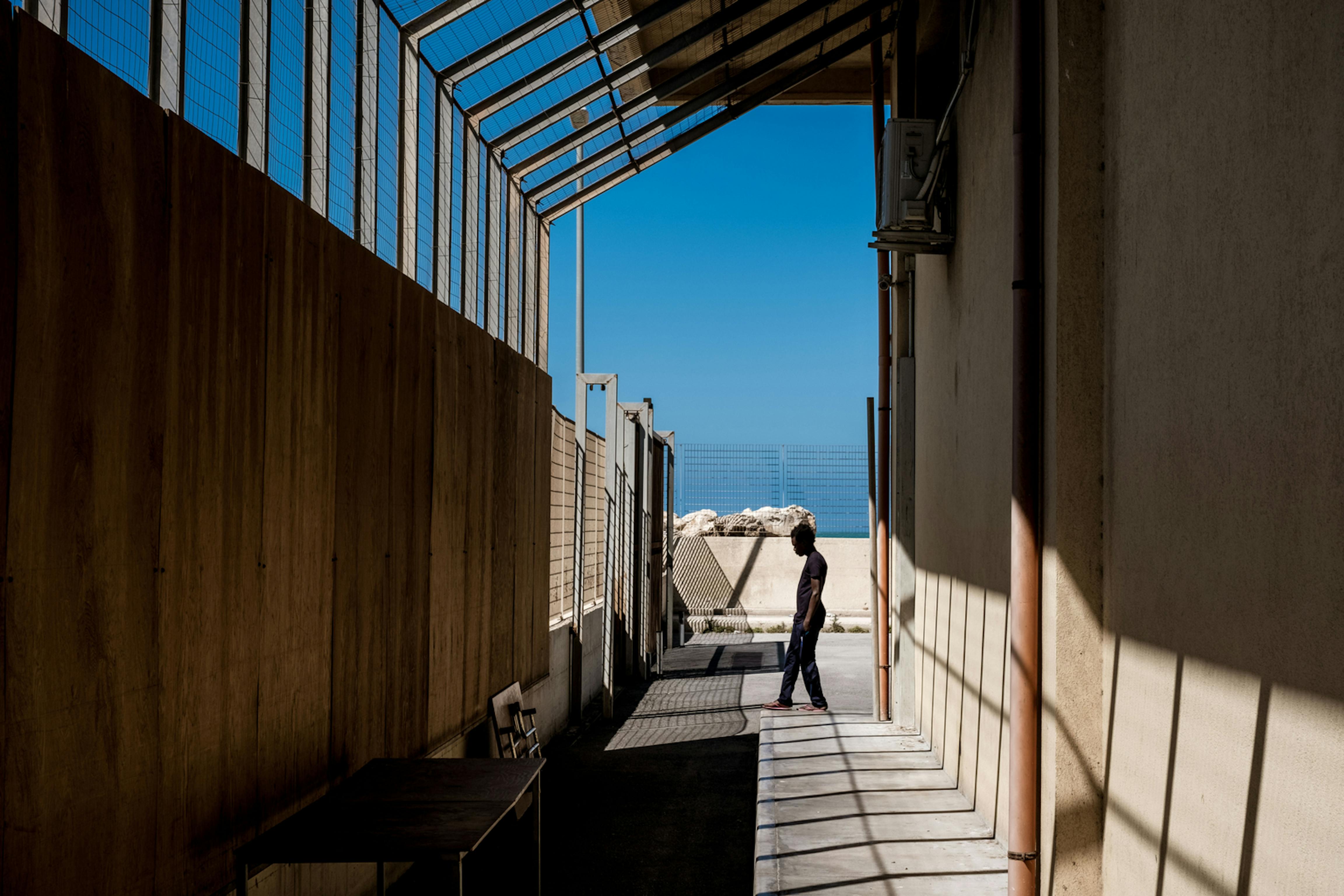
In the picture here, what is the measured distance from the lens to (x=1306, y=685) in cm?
243

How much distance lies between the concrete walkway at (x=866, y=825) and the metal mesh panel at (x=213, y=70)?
3692 mm

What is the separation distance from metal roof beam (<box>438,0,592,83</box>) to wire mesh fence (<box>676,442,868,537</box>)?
15276mm

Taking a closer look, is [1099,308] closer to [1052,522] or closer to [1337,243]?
[1052,522]

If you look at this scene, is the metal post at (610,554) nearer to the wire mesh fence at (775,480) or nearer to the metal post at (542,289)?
the metal post at (542,289)

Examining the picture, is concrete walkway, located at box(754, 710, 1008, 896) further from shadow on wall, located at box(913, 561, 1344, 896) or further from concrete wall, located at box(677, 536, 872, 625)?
concrete wall, located at box(677, 536, 872, 625)

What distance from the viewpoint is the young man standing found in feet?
31.6

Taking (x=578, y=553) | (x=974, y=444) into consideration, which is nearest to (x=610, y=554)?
(x=578, y=553)

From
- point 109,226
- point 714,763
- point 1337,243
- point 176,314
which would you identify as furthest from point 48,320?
point 714,763

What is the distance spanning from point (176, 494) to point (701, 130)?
712cm

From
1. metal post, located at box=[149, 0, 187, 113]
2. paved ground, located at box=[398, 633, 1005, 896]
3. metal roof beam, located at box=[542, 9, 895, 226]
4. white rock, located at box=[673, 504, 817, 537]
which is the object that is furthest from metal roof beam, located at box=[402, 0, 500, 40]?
white rock, located at box=[673, 504, 817, 537]

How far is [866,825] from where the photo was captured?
17.5ft

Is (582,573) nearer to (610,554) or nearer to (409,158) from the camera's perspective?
(610,554)

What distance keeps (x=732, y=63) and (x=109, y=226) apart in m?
7.52

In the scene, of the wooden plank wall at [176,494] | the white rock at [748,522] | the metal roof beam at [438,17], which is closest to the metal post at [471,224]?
the metal roof beam at [438,17]
